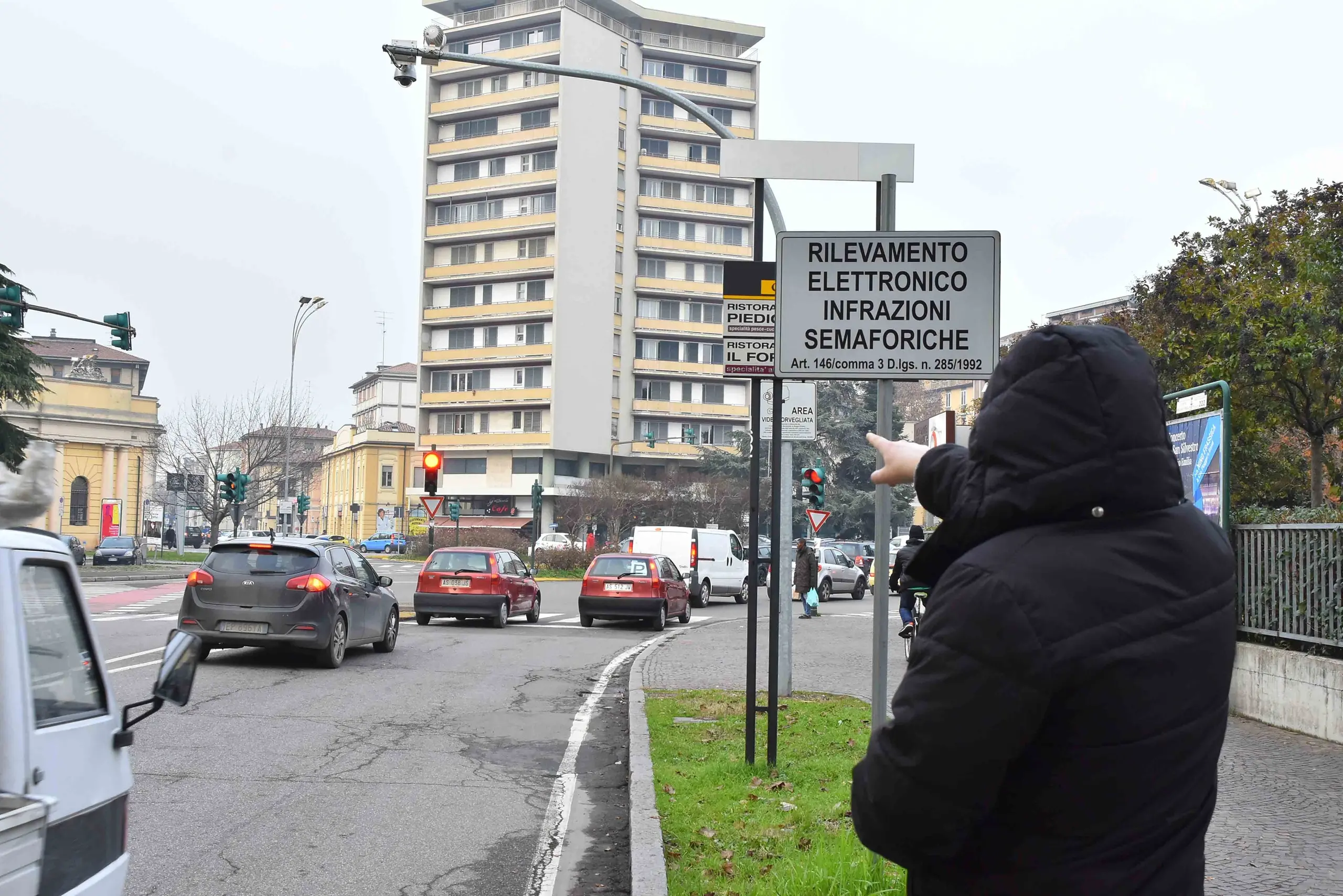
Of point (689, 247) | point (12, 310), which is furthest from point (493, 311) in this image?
point (12, 310)

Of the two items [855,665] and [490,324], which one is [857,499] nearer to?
[490,324]

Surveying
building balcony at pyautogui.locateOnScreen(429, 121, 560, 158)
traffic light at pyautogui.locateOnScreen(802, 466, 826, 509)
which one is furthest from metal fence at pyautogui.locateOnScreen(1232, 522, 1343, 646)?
Answer: building balcony at pyautogui.locateOnScreen(429, 121, 560, 158)

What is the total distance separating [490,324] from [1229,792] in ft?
252

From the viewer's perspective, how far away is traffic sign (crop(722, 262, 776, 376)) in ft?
26.5

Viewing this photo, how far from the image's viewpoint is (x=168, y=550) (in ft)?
270

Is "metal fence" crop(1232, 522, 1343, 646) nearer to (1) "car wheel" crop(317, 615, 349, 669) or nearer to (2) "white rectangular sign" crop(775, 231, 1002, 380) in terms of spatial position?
(2) "white rectangular sign" crop(775, 231, 1002, 380)

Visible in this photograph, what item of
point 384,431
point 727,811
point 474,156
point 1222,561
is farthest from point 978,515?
point 384,431

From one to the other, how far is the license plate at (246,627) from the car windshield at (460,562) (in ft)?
27.7

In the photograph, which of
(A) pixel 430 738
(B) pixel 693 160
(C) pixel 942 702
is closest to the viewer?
(C) pixel 942 702

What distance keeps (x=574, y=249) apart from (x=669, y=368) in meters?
10.5

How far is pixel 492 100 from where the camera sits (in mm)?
80562

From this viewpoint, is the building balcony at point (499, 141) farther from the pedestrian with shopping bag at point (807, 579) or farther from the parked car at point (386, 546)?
the pedestrian with shopping bag at point (807, 579)

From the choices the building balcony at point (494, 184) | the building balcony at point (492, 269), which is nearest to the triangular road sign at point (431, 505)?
the building balcony at point (492, 269)

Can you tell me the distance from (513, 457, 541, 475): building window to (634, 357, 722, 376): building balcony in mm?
9403
